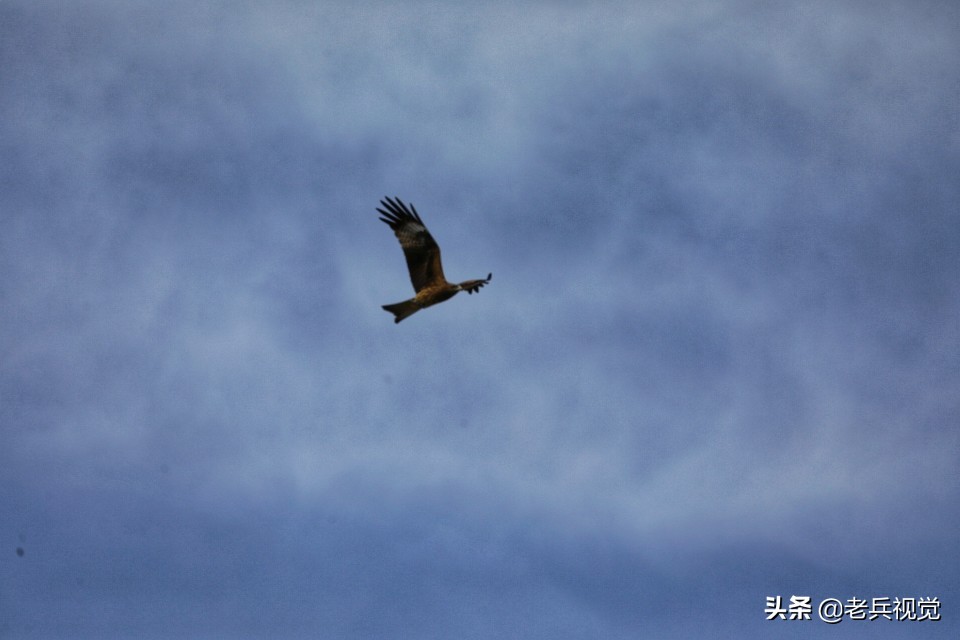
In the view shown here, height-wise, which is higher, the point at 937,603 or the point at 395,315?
the point at 395,315

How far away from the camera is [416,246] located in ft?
83.7

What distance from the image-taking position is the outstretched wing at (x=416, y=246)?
25.3 meters

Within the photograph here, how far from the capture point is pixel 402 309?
80.8ft

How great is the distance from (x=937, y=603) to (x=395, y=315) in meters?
24.2

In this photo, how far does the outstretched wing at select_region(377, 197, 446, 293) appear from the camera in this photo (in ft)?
82.9

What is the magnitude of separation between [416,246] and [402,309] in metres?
2.36

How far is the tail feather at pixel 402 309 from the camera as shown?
24406mm

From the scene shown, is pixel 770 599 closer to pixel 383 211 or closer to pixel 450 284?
pixel 450 284

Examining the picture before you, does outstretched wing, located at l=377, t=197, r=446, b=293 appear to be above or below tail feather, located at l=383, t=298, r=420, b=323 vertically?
above

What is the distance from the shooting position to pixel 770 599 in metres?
30.1

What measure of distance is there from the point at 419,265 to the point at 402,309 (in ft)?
5.70

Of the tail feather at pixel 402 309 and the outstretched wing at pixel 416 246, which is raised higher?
the outstretched wing at pixel 416 246

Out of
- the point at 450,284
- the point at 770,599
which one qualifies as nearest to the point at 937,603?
the point at 770,599

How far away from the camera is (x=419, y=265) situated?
2536 centimetres
